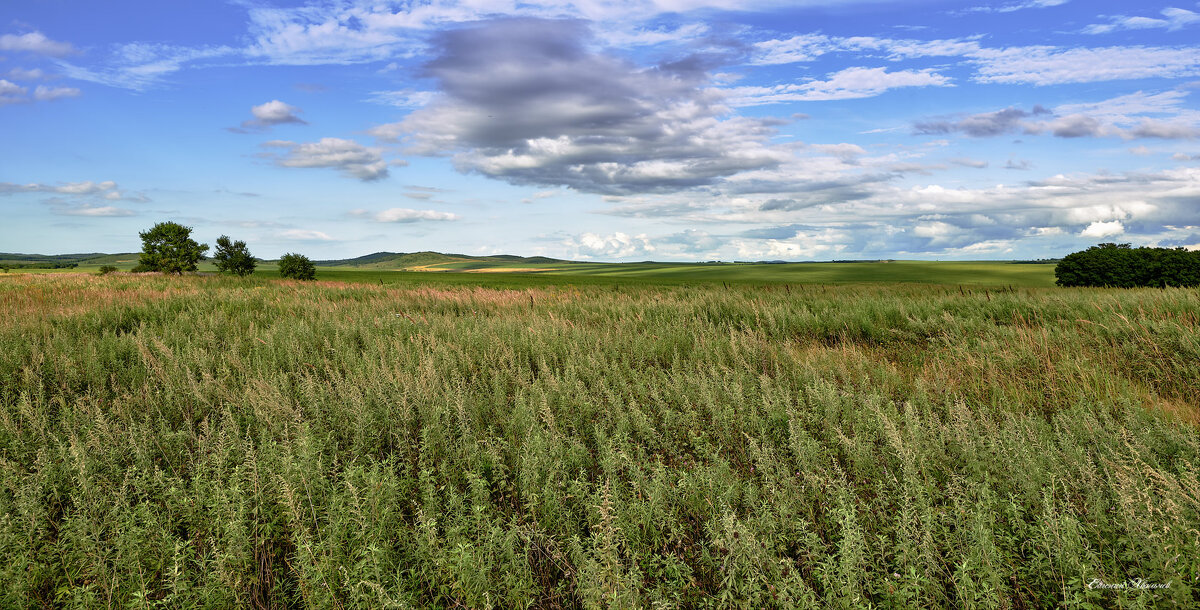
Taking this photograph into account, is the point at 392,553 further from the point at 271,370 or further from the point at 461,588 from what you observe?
the point at 271,370

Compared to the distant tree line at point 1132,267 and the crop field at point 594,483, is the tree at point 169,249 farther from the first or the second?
the distant tree line at point 1132,267

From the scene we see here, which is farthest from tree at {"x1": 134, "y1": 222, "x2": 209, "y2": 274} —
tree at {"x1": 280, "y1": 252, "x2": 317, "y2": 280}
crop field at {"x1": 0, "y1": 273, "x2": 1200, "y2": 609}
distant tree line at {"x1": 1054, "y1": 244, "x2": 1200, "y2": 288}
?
distant tree line at {"x1": 1054, "y1": 244, "x2": 1200, "y2": 288}

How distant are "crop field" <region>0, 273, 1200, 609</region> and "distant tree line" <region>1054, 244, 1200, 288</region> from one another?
4821cm

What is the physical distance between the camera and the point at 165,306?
1274 centimetres

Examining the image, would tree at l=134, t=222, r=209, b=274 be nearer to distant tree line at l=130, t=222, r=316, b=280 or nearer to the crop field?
distant tree line at l=130, t=222, r=316, b=280

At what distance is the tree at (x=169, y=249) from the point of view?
60.8 m

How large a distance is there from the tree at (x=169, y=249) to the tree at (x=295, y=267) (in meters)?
12.7

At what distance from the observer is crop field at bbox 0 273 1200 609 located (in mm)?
2920

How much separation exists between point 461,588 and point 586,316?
1031cm

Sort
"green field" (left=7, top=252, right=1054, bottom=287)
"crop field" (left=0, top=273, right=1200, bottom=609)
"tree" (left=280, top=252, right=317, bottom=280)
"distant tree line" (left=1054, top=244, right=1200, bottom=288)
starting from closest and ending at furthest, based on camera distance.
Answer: "crop field" (left=0, top=273, right=1200, bottom=609), "distant tree line" (left=1054, top=244, right=1200, bottom=288), "green field" (left=7, top=252, right=1054, bottom=287), "tree" (left=280, top=252, right=317, bottom=280)

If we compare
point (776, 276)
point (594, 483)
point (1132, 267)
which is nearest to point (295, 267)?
point (776, 276)

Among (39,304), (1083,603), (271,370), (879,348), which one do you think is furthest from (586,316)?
(39,304)

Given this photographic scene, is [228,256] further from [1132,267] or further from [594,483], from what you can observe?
[1132,267]

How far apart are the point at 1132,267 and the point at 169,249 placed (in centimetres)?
9270
